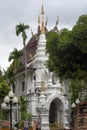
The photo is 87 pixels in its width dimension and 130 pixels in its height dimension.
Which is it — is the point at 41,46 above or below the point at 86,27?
above

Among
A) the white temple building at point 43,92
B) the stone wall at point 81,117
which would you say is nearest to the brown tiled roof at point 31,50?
the white temple building at point 43,92

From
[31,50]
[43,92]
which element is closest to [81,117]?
[43,92]

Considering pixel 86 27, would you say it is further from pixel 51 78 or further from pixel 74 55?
pixel 51 78

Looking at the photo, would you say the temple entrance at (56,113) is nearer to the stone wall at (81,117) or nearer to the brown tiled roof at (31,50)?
the brown tiled roof at (31,50)

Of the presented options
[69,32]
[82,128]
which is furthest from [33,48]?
[82,128]

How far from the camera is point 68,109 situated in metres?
59.5

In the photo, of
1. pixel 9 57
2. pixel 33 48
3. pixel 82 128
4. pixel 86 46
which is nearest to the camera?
pixel 82 128

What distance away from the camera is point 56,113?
61000 mm

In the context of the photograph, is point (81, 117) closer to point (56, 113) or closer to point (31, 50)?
point (56, 113)

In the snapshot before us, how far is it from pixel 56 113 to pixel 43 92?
4346 mm

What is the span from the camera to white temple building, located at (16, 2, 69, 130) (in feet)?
190

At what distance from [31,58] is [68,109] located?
8.13m

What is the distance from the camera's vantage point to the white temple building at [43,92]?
2275 inches

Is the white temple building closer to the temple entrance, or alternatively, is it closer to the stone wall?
the temple entrance
